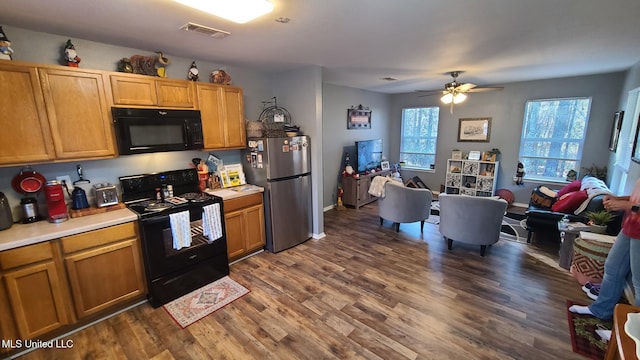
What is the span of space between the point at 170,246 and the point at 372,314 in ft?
6.79

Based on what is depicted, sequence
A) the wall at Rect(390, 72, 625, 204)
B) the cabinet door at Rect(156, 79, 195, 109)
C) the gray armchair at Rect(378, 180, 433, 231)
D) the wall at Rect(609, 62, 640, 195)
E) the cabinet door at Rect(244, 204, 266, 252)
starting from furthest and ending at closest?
the wall at Rect(390, 72, 625, 204) → the gray armchair at Rect(378, 180, 433, 231) → the cabinet door at Rect(244, 204, 266, 252) → the wall at Rect(609, 62, 640, 195) → the cabinet door at Rect(156, 79, 195, 109)

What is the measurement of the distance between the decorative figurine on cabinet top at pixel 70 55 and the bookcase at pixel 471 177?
6522 millimetres

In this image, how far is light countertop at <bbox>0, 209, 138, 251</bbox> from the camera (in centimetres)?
193

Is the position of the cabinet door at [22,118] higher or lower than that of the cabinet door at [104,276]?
higher

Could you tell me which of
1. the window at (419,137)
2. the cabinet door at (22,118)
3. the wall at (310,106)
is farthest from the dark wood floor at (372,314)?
the window at (419,137)

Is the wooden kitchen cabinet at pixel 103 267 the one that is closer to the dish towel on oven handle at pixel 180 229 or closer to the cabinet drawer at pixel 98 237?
the cabinet drawer at pixel 98 237

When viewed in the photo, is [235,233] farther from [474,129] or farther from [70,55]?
[474,129]

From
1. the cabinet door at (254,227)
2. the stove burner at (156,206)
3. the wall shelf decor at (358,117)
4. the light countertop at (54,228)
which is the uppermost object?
the wall shelf decor at (358,117)

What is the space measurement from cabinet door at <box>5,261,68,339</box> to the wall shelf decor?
5025 mm

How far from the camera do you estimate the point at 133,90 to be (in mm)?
2584

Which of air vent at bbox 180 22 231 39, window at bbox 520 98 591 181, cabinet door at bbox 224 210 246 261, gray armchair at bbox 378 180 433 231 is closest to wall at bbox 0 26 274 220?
cabinet door at bbox 224 210 246 261

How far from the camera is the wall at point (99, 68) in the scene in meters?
2.25

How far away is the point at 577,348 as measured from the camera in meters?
2.02

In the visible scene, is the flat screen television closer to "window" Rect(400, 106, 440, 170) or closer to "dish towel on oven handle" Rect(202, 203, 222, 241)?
"window" Rect(400, 106, 440, 170)
